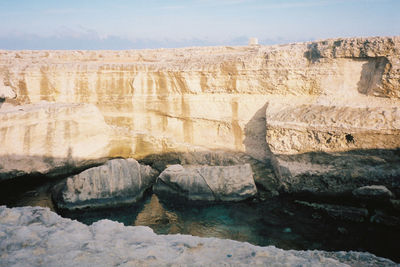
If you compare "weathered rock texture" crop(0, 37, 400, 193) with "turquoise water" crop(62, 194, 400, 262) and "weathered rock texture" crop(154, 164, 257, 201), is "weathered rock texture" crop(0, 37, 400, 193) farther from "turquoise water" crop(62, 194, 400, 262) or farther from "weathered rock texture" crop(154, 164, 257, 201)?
"turquoise water" crop(62, 194, 400, 262)

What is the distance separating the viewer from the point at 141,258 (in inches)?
178

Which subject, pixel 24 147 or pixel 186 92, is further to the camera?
pixel 186 92

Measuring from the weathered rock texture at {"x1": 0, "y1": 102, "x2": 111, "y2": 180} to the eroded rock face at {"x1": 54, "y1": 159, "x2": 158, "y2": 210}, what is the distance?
1.64 m

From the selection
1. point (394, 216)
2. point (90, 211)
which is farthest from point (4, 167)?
point (394, 216)

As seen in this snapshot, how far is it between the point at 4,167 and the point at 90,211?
11.0ft

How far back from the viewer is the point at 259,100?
11.6m

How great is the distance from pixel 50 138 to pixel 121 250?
305 inches

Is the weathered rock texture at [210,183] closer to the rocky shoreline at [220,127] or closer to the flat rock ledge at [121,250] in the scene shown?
the rocky shoreline at [220,127]

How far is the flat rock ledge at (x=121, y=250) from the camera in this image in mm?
4441

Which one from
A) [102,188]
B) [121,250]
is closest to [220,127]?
[102,188]

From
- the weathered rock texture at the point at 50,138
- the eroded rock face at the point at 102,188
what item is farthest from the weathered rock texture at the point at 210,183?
the weathered rock texture at the point at 50,138

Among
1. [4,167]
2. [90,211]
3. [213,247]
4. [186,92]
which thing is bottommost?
[90,211]

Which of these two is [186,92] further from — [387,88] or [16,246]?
[16,246]

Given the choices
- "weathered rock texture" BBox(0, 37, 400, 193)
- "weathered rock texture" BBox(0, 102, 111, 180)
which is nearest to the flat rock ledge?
"weathered rock texture" BBox(0, 37, 400, 193)
